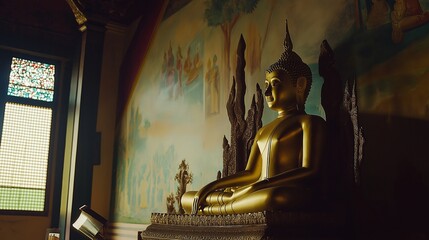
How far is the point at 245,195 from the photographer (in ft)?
8.89

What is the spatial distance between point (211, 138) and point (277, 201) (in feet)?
7.44

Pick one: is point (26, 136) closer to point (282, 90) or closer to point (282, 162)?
point (282, 90)

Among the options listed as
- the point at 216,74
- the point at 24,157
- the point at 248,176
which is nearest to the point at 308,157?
the point at 248,176

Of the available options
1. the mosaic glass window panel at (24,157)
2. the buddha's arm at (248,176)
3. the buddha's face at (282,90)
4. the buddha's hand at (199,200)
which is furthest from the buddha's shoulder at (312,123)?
the mosaic glass window panel at (24,157)

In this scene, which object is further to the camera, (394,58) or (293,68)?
(293,68)

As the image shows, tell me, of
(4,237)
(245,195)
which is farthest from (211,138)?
(4,237)

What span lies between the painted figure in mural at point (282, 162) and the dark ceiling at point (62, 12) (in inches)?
151

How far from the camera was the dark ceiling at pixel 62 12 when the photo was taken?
22.2 ft

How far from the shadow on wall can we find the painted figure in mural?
0.36 meters

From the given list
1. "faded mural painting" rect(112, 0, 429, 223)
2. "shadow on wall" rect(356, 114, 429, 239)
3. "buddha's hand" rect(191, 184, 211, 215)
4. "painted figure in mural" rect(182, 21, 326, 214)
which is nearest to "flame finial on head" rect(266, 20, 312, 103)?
"painted figure in mural" rect(182, 21, 326, 214)

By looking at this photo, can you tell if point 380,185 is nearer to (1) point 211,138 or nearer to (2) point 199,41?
(1) point 211,138

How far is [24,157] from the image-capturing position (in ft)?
23.9

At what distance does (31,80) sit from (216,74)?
12.7 feet

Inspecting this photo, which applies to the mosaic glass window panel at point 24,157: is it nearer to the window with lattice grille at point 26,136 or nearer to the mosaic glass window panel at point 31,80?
the window with lattice grille at point 26,136
